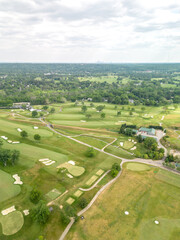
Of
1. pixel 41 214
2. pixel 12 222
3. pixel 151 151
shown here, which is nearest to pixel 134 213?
pixel 41 214

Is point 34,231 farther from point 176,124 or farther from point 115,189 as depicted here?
point 176,124

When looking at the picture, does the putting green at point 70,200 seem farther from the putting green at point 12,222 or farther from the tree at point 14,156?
the tree at point 14,156

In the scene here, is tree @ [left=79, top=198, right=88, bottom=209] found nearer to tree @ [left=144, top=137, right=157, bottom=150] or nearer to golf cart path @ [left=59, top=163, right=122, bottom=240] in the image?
golf cart path @ [left=59, top=163, right=122, bottom=240]

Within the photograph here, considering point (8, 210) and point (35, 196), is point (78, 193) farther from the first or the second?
point (8, 210)

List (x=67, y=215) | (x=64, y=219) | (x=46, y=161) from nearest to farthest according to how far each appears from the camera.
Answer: (x=64, y=219)
(x=67, y=215)
(x=46, y=161)

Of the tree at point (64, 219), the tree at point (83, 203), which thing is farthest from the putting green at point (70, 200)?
the tree at point (64, 219)

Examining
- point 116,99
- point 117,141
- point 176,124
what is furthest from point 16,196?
point 116,99
